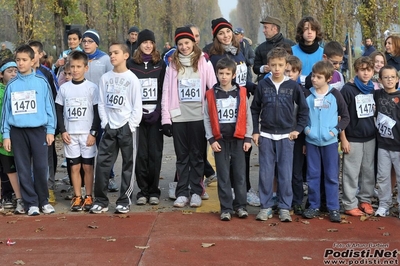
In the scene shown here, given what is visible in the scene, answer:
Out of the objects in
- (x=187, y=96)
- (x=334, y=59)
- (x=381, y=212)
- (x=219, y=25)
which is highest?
(x=219, y=25)

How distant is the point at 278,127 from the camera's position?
7297 millimetres

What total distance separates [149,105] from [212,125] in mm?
1040

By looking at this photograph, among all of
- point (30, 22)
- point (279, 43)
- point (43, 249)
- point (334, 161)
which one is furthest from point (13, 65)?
point (30, 22)

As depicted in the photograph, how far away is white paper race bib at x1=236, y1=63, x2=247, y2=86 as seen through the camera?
322 inches

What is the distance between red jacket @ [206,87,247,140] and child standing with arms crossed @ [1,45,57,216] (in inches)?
79.2

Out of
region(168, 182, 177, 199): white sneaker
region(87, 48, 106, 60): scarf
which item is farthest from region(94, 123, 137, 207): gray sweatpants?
region(87, 48, 106, 60): scarf

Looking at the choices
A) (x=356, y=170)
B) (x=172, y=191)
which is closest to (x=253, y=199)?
(x=172, y=191)

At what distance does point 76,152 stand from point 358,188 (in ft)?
11.9

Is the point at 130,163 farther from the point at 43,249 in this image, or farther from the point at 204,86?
the point at 43,249

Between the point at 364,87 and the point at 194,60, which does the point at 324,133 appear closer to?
the point at 364,87

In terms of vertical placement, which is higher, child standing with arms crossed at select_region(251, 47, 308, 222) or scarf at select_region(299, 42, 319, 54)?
scarf at select_region(299, 42, 319, 54)

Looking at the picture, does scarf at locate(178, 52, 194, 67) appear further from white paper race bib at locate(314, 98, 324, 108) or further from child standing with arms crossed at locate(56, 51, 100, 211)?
white paper race bib at locate(314, 98, 324, 108)

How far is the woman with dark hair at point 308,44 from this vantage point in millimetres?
8117

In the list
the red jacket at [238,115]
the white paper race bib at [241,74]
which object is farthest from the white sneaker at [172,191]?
the white paper race bib at [241,74]
